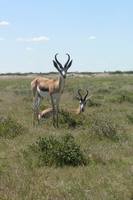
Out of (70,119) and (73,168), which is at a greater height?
(73,168)

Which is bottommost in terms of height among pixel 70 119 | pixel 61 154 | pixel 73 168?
pixel 70 119

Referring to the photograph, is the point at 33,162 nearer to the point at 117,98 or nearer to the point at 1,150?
the point at 1,150

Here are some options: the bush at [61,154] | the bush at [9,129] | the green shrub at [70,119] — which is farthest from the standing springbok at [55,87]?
the bush at [61,154]

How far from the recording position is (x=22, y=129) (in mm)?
15211

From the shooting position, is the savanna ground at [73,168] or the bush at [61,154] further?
the bush at [61,154]

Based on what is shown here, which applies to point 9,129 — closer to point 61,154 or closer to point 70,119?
point 70,119

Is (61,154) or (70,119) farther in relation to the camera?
(70,119)

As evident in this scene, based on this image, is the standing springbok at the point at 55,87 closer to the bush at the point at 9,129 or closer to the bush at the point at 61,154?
the bush at the point at 9,129

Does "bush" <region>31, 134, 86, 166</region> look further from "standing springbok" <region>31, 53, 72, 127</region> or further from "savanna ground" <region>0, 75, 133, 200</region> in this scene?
"standing springbok" <region>31, 53, 72, 127</region>

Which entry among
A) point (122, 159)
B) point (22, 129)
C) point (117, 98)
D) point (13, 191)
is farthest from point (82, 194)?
point (117, 98)

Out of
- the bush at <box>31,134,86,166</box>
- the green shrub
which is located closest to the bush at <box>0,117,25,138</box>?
the green shrub

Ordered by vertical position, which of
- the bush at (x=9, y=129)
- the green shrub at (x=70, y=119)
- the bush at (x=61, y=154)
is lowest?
the green shrub at (x=70, y=119)

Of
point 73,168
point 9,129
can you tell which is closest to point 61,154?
point 73,168

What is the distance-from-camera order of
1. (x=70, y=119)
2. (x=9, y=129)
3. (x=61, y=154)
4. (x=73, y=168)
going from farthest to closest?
(x=70, y=119) < (x=9, y=129) < (x=61, y=154) < (x=73, y=168)
